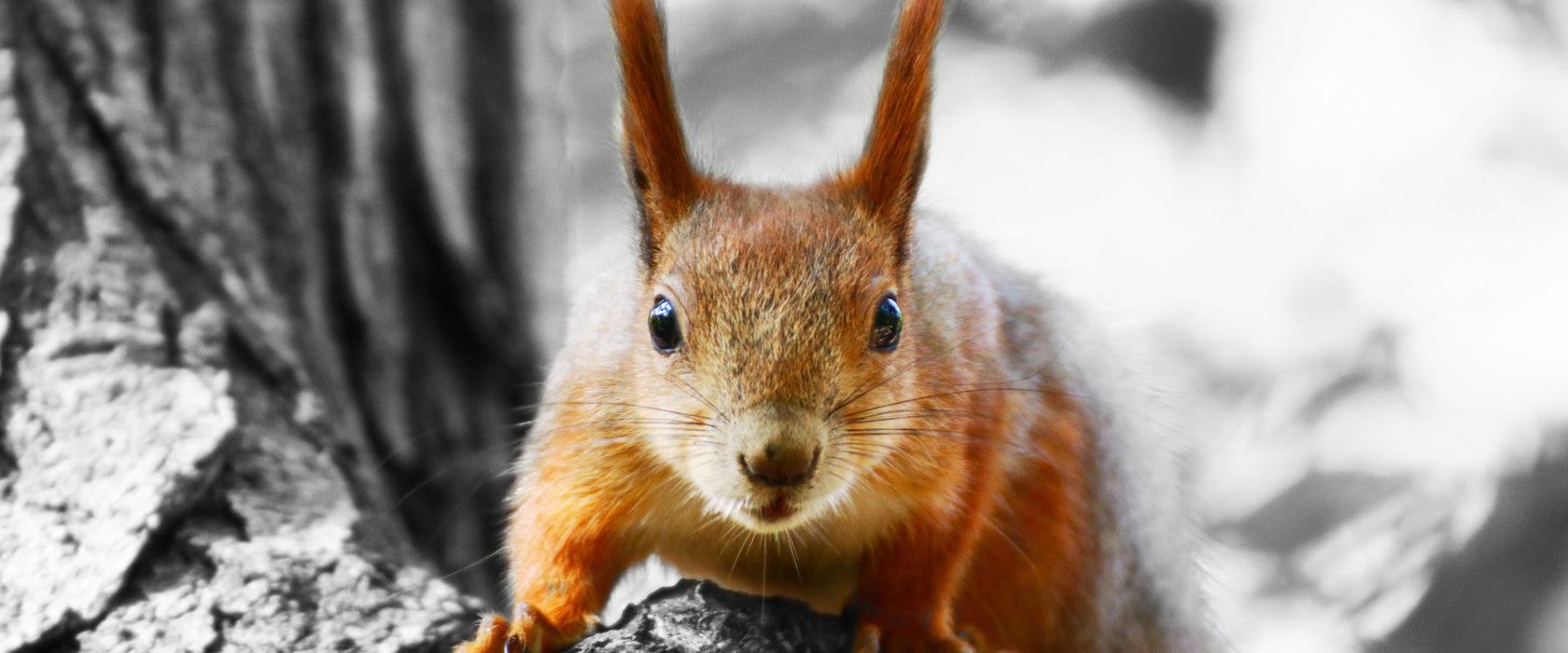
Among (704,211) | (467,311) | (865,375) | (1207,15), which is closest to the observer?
(865,375)

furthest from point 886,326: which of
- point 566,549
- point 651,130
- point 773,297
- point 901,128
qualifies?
point 566,549

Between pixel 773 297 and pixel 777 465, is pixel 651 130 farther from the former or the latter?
pixel 777 465

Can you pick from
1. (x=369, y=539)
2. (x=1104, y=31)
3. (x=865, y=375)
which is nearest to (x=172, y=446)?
(x=369, y=539)

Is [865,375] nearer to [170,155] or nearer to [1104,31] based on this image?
[170,155]

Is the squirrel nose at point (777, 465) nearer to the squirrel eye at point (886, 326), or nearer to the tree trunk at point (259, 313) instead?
the squirrel eye at point (886, 326)

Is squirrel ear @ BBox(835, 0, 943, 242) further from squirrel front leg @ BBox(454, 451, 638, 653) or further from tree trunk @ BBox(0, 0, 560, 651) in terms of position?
tree trunk @ BBox(0, 0, 560, 651)

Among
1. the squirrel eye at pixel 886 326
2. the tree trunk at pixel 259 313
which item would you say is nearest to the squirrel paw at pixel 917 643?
the squirrel eye at pixel 886 326

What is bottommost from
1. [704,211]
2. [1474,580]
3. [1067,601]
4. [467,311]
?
[1474,580]
